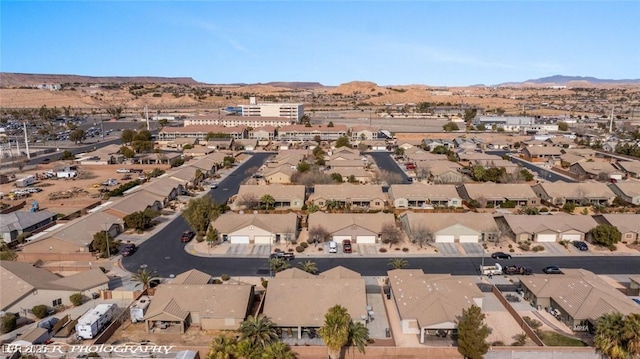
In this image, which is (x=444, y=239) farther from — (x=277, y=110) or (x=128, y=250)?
(x=277, y=110)

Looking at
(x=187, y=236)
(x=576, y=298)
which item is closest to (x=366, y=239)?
(x=187, y=236)

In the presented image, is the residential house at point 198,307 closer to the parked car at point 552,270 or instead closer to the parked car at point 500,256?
the parked car at point 500,256

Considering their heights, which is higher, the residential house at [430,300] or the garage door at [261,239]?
the residential house at [430,300]

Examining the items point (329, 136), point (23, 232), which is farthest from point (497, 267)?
point (329, 136)

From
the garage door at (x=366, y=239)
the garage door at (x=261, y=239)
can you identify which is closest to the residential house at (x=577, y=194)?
the garage door at (x=366, y=239)

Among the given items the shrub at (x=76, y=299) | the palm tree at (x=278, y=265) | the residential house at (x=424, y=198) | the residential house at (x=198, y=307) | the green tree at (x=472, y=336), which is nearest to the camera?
the green tree at (x=472, y=336)

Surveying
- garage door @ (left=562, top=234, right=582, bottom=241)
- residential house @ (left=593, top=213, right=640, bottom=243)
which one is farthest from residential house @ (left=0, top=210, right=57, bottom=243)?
residential house @ (left=593, top=213, right=640, bottom=243)

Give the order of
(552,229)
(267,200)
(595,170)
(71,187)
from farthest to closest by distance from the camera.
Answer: (595,170)
(71,187)
(267,200)
(552,229)

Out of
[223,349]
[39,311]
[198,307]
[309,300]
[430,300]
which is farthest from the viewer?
[39,311]
